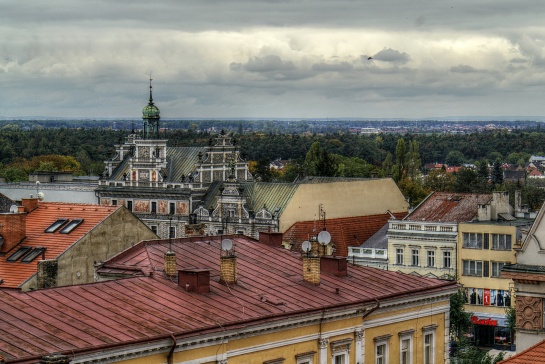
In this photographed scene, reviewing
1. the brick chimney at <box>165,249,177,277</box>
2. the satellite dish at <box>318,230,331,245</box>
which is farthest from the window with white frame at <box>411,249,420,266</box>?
the brick chimney at <box>165,249,177,277</box>

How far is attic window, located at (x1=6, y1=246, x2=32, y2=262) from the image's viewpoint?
6078cm

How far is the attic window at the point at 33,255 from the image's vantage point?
60.5 meters

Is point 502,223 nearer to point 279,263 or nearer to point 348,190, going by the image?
point 348,190

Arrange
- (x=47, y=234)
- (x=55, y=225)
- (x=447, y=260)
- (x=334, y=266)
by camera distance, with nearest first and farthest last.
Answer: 1. (x=334, y=266)
2. (x=47, y=234)
3. (x=55, y=225)
4. (x=447, y=260)

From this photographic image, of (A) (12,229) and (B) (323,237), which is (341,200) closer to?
(A) (12,229)

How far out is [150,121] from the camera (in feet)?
466

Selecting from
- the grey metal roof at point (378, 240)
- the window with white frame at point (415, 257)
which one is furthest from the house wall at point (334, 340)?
the grey metal roof at point (378, 240)

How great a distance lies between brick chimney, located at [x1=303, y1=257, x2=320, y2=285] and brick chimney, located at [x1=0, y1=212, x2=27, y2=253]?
18138mm

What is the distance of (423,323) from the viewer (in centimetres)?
5175

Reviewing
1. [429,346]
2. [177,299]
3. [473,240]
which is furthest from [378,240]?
[177,299]

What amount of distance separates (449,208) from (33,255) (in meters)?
47.7

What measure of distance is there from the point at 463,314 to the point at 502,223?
11.1 m

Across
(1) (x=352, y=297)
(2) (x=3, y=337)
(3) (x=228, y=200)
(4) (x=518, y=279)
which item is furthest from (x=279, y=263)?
(3) (x=228, y=200)

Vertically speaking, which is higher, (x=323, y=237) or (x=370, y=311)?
(x=323, y=237)
